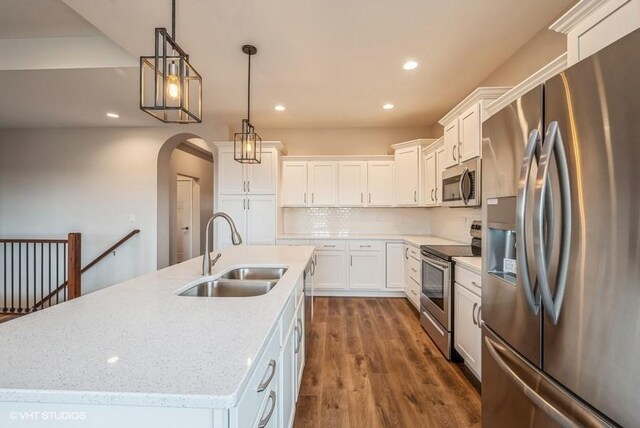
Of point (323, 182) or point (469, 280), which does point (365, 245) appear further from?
point (469, 280)

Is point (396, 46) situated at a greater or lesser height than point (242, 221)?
greater

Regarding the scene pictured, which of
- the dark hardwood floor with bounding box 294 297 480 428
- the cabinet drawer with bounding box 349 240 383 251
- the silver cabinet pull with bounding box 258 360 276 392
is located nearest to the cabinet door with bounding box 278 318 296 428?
the silver cabinet pull with bounding box 258 360 276 392

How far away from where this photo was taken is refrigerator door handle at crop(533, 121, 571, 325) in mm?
912

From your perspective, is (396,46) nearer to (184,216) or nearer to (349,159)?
(349,159)

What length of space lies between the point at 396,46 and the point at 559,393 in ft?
8.42

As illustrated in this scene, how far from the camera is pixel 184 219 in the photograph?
266 inches

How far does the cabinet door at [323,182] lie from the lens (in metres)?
4.53

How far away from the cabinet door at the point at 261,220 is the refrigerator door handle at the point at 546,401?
3285 mm

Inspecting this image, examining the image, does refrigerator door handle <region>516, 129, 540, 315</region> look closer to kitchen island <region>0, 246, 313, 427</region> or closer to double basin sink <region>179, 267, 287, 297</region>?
kitchen island <region>0, 246, 313, 427</region>

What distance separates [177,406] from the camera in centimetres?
59

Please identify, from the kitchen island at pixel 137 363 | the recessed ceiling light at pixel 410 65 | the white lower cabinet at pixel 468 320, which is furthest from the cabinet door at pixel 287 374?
the recessed ceiling light at pixel 410 65

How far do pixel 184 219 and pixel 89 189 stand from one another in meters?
2.23

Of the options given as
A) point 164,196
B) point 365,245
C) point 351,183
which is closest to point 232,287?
point 365,245

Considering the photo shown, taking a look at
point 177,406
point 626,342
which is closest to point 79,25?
point 177,406
